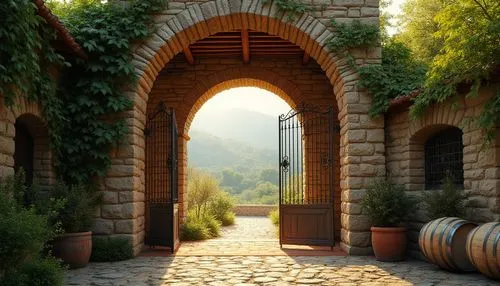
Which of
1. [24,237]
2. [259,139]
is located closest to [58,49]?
[24,237]

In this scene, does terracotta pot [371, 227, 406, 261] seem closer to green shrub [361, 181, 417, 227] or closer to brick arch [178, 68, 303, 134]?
green shrub [361, 181, 417, 227]

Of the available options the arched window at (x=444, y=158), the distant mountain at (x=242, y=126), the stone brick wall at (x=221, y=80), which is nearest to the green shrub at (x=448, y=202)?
the arched window at (x=444, y=158)

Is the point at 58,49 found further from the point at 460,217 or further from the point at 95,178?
the point at 460,217

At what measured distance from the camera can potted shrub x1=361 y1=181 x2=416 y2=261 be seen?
24.0 feet

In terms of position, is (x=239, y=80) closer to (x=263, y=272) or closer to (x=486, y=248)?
(x=263, y=272)

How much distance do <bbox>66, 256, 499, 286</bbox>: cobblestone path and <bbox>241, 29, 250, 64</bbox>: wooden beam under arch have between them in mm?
4261

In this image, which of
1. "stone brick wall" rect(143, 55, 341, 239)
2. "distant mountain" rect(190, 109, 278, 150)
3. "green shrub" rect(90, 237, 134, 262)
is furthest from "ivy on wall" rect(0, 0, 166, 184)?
"distant mountain" rect(190, 109, 278, 150)

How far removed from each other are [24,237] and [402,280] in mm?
4067

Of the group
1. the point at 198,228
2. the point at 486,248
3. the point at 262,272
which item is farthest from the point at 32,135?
the point at 486,248

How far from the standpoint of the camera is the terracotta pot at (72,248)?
21.4 ft

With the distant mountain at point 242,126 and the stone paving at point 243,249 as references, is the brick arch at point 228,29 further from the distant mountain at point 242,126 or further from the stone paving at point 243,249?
the distant mountain at point 242,126

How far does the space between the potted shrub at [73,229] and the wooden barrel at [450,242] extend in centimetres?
449

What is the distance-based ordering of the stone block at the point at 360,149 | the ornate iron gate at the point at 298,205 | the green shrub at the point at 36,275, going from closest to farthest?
the green shrub at the point at 36,275 → the stone block at the point at 360,149 → the ornate iron gate at the point at 298,205

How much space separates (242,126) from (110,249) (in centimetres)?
8488
